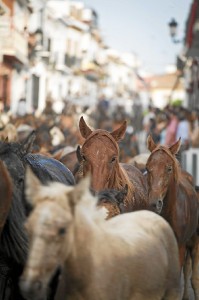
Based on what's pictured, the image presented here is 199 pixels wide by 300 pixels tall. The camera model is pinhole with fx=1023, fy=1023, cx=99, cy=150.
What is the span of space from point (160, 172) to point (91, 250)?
409 centimetres

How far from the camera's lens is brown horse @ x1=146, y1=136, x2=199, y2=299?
10.2m

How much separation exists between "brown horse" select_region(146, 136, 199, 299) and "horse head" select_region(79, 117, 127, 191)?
0.43 m

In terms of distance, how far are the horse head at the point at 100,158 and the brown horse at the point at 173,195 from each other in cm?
43

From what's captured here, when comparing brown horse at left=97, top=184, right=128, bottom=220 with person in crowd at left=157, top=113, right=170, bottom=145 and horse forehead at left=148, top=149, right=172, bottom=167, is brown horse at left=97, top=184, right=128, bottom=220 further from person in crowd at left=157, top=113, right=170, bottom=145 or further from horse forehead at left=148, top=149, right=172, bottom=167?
person in crowd at left=157, top=113, right=170, bottom=145

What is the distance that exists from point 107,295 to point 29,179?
0.97 m

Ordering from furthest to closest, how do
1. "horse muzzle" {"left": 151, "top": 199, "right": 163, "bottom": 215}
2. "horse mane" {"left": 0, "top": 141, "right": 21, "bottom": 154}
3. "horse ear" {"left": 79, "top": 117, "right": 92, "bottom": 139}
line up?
"horse ear" {"left": 79, "top": 117, "right": 92, "bottom": 139} < "horse muzzle" {"left": 151, "top": 199, "right": 163, "bottom": 215} < "horse mane" {"left": 0, "top": 141, "right": 21, "bottom": 154}

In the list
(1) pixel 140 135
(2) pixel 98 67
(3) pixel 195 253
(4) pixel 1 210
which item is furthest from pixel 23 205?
(2) pixel 98 67

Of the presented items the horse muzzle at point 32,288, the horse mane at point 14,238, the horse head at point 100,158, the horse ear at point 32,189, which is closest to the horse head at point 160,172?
the horse head at point 100,158

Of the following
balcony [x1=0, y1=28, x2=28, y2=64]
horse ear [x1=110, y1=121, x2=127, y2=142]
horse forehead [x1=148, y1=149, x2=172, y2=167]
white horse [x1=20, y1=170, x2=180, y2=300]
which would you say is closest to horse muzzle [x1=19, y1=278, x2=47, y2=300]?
white horse [x1=20, y1=170, x2=180, y2=300]

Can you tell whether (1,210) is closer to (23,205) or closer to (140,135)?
(23,205)

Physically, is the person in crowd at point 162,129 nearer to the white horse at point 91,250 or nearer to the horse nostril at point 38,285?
the white horse at point 91,250

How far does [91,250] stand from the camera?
20.4ft

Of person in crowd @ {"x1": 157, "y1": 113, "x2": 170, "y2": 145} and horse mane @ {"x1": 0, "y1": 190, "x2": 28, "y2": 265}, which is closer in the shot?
horse mane @ {"x1": 0, "y1": 190, "x2": 28, "y2": 265}

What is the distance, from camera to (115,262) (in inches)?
254
